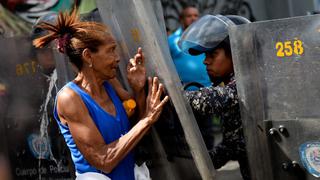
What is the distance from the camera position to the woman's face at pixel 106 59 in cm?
261

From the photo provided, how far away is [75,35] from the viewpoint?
2.62 metres

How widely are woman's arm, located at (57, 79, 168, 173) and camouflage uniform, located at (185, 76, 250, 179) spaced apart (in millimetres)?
322

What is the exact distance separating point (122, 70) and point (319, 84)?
1013 mm

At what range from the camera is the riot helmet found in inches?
111

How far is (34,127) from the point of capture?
3.88 metres

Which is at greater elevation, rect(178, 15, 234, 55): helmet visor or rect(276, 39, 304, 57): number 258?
rect(178, 15, 234, 55): helmet visor

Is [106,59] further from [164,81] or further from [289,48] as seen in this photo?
[289,48]

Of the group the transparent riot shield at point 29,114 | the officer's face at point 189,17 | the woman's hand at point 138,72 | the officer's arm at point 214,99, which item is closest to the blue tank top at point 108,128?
the woman's hand at point 138,72

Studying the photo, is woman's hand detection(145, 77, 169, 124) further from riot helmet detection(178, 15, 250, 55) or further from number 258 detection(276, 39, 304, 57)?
number 258 detection(276, 39, 304, 57)

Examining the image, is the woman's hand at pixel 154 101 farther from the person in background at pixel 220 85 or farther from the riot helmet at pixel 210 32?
the riot helmet at pixel 210 32

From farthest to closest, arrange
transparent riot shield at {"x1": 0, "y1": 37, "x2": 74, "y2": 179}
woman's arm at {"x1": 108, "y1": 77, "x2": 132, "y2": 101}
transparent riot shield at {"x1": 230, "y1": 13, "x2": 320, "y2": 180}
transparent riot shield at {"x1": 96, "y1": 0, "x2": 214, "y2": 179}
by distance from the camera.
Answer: transparent riot shield at {"x1": 0, "y1": 37, "x2": 74, "y2": 179} → woman's arm at {"x1": 108, "y1": 77, "x2": 132, "y2": 101} → transparent riot shield at {"x1": 96, "y1": 0, "x2": 214, "y2": 179} → transparent riot shield at {"x1": 230, "y1": 13, "x2": 320, "y2": 180}

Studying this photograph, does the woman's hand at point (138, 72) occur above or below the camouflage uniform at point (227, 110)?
above

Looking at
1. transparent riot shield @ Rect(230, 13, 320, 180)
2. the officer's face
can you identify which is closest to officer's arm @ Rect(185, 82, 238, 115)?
transparent riot shield @ Rect(230, 13, 320, 180)

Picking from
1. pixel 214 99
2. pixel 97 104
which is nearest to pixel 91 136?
pixel 97 104
